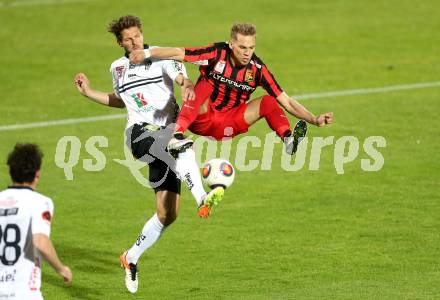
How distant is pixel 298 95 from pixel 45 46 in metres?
8.61

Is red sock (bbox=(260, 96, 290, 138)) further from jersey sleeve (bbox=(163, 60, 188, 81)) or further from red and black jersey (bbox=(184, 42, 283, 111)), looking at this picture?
jersey sleeve (bbox=(163, 60, 188, 81))

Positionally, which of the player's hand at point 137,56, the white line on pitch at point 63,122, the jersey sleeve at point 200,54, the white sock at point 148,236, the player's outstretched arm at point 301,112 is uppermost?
the player's hand at point 137,56

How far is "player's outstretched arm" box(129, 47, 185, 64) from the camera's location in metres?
12.7

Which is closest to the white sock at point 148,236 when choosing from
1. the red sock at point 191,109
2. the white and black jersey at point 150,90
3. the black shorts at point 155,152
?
the black shorts at point 155,152

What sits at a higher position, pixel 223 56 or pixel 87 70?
pixel 223 56

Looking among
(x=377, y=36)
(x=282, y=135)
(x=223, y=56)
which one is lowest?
(x=377, y=36)

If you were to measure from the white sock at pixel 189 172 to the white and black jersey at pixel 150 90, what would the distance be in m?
0.77

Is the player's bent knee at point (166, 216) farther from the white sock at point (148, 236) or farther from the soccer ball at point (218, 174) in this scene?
the soccer ball at point (218, 174)

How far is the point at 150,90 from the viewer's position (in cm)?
1340

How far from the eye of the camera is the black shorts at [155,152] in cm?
1306

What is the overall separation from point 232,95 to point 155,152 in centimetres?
123

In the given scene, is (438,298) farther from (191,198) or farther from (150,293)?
(191,198)

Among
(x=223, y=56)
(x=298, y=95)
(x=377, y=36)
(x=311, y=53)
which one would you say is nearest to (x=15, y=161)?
(x=223, y=56)

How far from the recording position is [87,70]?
88.2 feet
